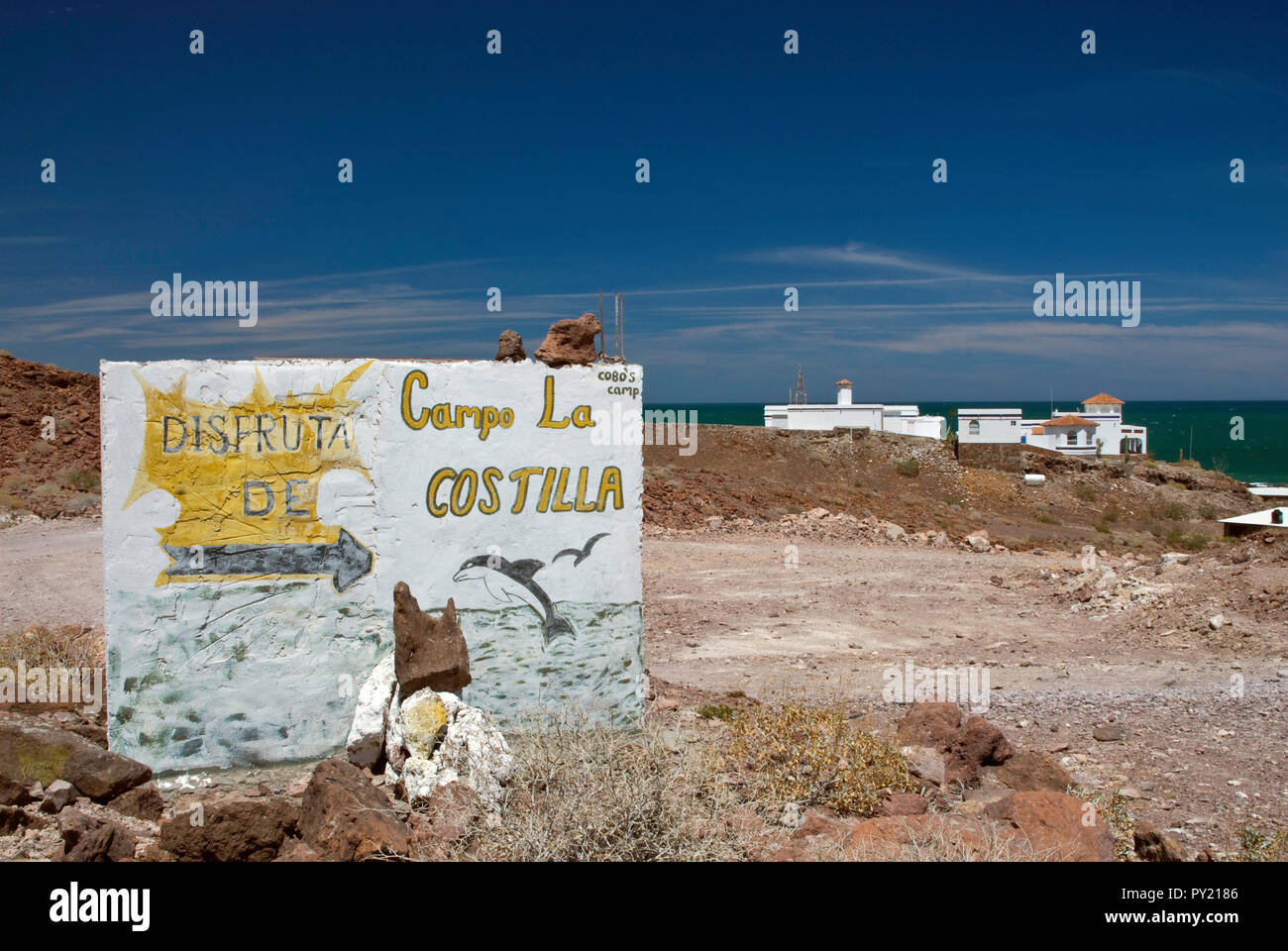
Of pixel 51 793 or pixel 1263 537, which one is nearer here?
pixel 51 793

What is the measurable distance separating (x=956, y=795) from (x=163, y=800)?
18.6 feet

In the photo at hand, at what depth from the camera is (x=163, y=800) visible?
20.9 ft

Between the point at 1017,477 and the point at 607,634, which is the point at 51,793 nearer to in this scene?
the point at 607,634

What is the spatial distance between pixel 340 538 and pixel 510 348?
2146mm

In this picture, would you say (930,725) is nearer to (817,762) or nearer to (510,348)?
(817,762)

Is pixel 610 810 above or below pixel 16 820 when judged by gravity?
above

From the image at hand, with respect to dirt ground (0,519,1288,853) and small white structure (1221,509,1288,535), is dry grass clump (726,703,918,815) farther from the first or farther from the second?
small white structure (1221,509,1288,535)

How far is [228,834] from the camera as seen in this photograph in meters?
5.12

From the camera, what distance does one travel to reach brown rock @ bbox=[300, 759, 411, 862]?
16.2 feet

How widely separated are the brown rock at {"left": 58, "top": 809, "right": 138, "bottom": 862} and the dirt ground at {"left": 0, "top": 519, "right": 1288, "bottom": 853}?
529 centimetres

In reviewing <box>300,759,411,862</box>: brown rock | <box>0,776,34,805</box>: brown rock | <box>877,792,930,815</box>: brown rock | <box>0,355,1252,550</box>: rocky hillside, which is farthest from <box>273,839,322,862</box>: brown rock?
<box>0,355,1252,550</box>: rocky hillside

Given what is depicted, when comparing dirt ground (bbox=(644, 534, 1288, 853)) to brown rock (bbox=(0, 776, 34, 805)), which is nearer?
brown rock (bbox=(0, 776, 34, 805))

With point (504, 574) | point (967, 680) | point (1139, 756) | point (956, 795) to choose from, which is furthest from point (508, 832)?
point (967, 680)

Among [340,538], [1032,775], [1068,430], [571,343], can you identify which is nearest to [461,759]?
[340,538]
